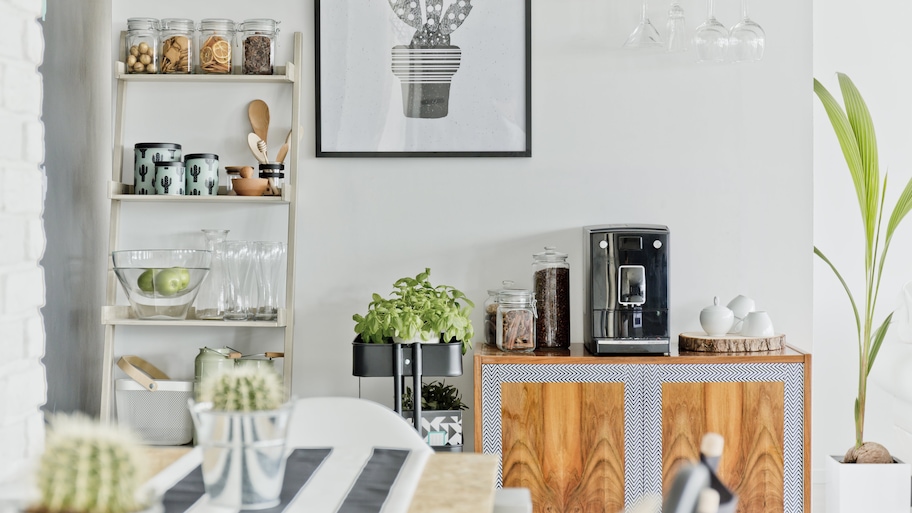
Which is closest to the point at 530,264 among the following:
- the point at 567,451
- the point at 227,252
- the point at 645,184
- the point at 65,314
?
the point at 645,184

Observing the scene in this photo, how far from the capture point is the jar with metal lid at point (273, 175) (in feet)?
9.78

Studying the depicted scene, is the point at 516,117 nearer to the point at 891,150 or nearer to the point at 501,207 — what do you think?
the point at 501,207

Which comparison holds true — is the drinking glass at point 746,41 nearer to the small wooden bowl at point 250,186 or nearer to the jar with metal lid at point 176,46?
the small wooden bowl at point 250,186

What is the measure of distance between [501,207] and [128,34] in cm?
146

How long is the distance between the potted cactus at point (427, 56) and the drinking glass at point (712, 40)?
2.70 feet

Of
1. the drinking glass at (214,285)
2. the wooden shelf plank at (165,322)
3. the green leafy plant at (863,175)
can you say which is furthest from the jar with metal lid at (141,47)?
the green leafy plant at (863,175)

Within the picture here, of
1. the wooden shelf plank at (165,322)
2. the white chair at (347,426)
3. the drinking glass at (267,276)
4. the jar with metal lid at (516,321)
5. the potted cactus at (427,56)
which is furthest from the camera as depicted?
the potted cactus at (427,56)

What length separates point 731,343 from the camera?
9.09 ft

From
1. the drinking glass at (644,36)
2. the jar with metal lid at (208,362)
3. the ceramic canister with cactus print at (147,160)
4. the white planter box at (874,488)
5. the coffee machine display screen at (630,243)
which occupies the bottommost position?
the white planter box at (874,488)

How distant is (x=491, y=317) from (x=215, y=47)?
52.5 inches

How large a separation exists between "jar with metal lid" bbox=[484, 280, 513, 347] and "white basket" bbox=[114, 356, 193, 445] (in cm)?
104

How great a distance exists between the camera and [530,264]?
315 centimetres

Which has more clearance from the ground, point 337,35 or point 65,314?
point 337,35

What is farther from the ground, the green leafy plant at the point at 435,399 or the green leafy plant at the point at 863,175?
the green leafy plant at the point at 863,175
